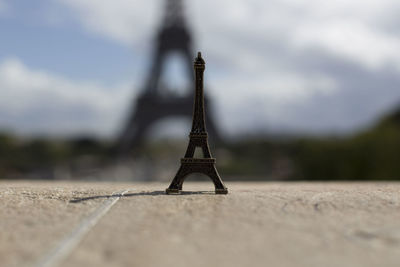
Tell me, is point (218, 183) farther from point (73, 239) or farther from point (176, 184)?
point (73, 239)

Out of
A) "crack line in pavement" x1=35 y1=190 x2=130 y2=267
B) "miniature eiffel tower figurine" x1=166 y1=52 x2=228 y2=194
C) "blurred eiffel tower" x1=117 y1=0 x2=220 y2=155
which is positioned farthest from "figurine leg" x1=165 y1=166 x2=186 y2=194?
"blurred eiffel tower" x1=117 y1=0 x2=220 y2=155

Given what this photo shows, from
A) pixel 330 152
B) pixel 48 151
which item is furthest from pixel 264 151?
pixel 48 151

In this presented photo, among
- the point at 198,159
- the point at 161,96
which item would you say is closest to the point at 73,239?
the point at 198,159

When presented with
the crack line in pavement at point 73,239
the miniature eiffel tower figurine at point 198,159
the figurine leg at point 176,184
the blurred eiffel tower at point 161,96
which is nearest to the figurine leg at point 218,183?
the miniature eiffel tower figurine at point 198,159

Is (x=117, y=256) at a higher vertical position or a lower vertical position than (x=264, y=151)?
lower

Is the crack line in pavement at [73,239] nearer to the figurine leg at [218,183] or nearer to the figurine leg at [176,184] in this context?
the figurine leg at [176,184]

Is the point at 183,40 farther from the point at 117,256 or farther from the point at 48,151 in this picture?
the point at 48,151
